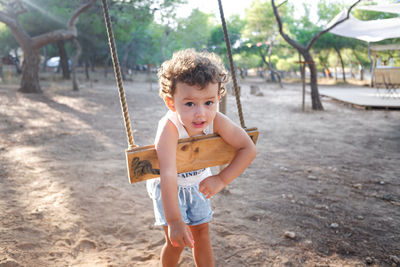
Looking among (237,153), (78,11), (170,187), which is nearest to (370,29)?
(237,153)

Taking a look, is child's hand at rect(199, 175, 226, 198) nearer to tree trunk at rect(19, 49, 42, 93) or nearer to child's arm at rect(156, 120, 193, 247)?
child's arm at rect(156, 120, 193, 247)

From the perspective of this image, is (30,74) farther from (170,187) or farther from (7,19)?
(170,187)

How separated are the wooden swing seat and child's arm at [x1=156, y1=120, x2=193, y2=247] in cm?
4

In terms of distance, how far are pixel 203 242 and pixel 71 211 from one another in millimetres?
1588

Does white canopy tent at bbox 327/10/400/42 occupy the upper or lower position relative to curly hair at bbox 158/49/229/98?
upper

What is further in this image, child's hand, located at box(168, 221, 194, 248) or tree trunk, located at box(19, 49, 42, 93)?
tree trunk, located at box(19, 49, 42, 93)

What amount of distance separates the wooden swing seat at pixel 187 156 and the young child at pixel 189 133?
0.14 ft

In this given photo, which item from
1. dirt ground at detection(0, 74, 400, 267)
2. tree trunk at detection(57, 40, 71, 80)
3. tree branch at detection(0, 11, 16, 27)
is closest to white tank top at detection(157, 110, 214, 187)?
dirt ground at detection(0, 74, 400, 267)

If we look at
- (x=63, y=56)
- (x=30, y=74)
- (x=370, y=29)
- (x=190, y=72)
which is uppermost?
(x=63, y=56)

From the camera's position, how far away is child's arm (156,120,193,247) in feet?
4.24

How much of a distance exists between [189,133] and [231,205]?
1.68m

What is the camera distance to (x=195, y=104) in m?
1.38

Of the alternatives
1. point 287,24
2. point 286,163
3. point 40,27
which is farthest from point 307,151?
point 287,24

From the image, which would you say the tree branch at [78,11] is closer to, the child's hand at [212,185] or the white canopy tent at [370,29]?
the white canopy tent at [370,29]
